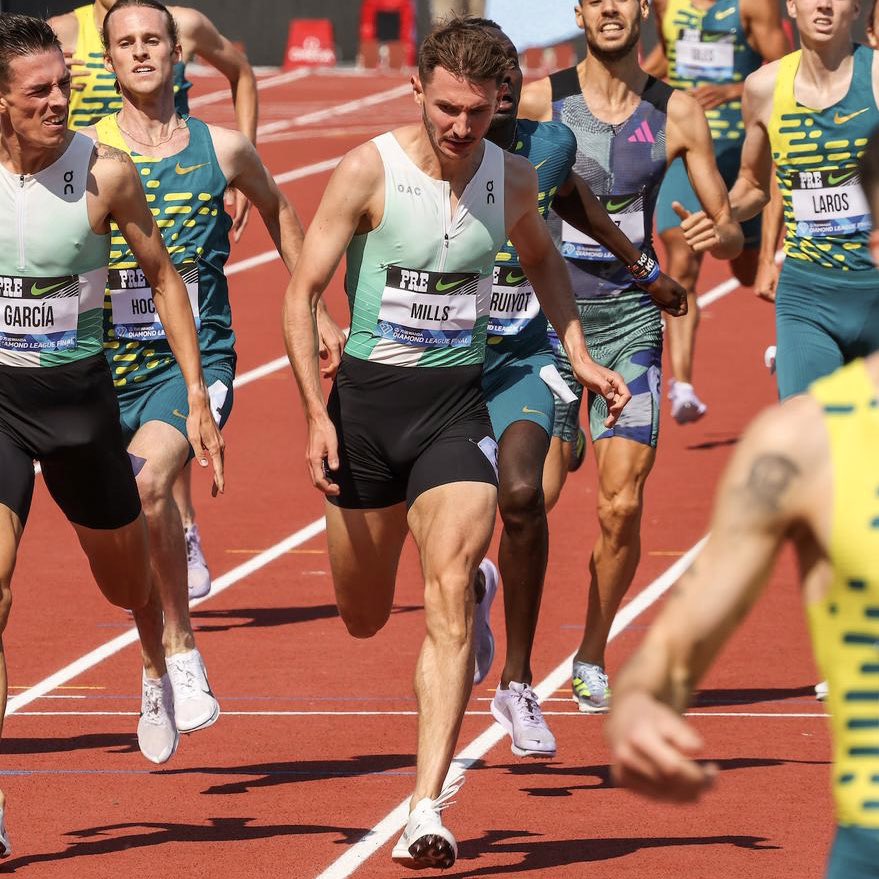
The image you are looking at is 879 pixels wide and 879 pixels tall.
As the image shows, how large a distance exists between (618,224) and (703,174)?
375 millimetres

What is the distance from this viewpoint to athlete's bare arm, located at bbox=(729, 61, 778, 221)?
862cm

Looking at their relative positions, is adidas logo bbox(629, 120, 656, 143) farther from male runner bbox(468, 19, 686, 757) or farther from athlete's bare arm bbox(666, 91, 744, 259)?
male runner bbox(468, 19, 686, 757)

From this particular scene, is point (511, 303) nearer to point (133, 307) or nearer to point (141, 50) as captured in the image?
point (133, 307)

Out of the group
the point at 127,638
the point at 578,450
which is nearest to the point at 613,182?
the point at 578,450

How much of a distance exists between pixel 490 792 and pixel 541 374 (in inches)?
56.4

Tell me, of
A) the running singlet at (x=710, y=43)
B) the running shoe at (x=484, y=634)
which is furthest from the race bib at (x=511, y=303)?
the running singlet at (x=710, y=43)

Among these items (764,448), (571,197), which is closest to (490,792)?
(571,197)

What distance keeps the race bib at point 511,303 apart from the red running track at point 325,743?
57.0 inches

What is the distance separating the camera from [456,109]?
20.7 feet

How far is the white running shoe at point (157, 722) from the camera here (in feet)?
23.1

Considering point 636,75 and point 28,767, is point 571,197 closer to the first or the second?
point 636,75

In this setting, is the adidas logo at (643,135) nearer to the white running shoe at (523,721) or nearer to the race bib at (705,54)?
the white running shoe at (523,721)

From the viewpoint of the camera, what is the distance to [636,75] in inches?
346

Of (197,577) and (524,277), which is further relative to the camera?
(197,577)
